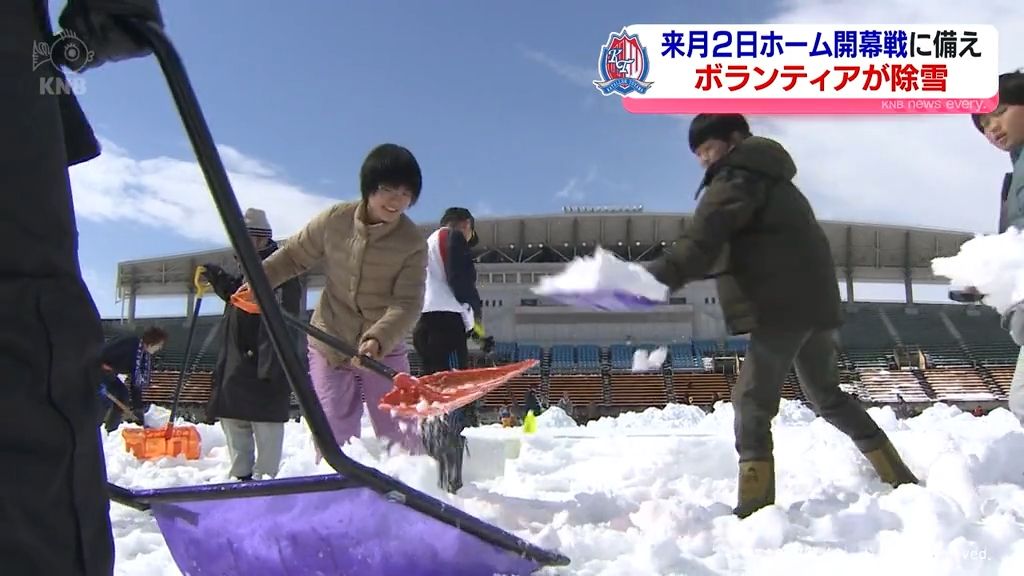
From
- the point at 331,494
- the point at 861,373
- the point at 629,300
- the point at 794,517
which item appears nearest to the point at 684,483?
the point at 794,517

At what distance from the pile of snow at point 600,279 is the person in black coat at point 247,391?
4.73 feet

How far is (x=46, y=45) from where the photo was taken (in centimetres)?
81

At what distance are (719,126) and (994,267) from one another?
36.8 inches

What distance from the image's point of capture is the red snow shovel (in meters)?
2.41

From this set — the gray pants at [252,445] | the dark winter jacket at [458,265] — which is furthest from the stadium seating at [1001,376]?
the gray pants at [252,445]

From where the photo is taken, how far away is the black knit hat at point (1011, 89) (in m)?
2.46

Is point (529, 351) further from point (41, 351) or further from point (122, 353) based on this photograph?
point (41, 351)

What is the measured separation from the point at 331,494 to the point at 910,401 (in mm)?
25406

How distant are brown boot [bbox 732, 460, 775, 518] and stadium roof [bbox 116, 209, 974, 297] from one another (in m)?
25.8

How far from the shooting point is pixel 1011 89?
2480 mm

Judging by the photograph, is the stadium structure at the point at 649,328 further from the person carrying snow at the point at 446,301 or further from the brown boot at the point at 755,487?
the brown boot at the point at 755,487

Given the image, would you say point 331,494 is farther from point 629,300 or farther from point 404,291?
point 404,291

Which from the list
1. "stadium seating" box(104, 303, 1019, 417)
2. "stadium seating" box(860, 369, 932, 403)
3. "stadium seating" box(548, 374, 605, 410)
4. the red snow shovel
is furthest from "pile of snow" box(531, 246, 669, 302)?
"stadium seating" box(860, 369, 932, 403)

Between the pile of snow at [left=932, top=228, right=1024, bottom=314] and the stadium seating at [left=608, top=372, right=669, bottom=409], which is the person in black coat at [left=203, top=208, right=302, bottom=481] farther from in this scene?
the stadium seating at [left=608, top=372, right=669, bottom=409]
